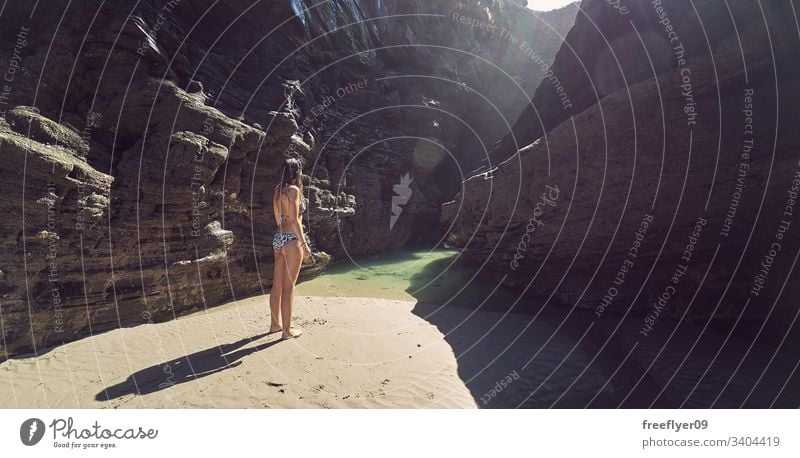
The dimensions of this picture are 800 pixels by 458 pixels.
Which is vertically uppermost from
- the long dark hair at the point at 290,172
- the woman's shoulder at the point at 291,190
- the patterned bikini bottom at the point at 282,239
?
the long dark hair at the point at 290,172

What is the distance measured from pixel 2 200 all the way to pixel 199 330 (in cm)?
371

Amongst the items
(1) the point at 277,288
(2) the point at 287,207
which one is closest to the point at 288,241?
(2) the point at 287,207

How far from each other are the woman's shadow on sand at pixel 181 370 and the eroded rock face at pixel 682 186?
7.35 meters

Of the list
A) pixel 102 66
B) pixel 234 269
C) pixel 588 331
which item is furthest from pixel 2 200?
pixel 588 331

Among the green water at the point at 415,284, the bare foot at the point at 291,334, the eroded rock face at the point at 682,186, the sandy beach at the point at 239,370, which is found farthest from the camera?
the green water at the point at 415,284

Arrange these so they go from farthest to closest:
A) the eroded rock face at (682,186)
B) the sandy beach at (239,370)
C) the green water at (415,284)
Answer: the green water at (415,284)
the eroded rock face at (682,186)
the sandy beach at (239,370)

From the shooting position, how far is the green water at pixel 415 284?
32.4 ft

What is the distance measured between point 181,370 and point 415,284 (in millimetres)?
9123

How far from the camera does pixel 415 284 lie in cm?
1282

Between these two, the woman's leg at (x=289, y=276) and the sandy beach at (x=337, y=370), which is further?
the woman's leg at (x=289, y=276)

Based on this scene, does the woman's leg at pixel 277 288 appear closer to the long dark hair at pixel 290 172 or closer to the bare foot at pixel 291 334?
the bare foot at pixel 291 334

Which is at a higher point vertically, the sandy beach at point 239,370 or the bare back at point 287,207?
the bare back at point 287,207

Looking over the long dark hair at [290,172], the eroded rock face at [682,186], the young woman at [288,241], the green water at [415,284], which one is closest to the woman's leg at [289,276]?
the young woman at [288,241]

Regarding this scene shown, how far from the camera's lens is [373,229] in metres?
21.5
